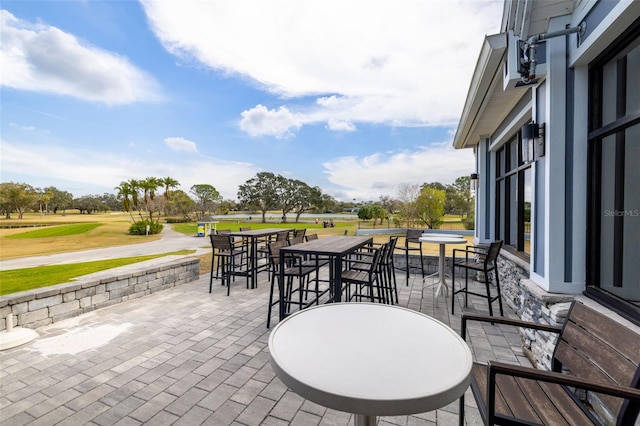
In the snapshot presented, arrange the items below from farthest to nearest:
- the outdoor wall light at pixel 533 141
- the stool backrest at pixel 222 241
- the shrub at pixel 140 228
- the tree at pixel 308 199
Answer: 1. the tree at pixel 308 199
2. the shrub at pixel 140 228
3. the stool backrest at pixel 222 241
4. the outdoor wall light at pixel 533 141

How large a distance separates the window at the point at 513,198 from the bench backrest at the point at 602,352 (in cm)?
250

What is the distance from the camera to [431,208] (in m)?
17.0

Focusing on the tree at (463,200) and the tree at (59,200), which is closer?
the tree at (59,200)

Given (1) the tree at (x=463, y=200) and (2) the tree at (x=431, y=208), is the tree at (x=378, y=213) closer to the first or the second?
(2) the tree at (x=431, y=208)

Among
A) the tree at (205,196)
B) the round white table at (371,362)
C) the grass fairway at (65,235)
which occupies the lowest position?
the grass fairway at (65,235)

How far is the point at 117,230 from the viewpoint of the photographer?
20.8 m

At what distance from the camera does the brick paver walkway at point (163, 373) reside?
5.55 ft

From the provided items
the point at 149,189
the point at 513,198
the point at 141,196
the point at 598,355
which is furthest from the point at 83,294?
the point at 149,189

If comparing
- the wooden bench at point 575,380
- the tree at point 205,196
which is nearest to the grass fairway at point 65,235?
the tree at point 205,196

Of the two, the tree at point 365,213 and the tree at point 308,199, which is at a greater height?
the tree at point 308,199

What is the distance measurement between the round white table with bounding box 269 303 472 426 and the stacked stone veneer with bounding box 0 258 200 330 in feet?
10.6

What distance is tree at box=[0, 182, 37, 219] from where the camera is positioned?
36.5ft

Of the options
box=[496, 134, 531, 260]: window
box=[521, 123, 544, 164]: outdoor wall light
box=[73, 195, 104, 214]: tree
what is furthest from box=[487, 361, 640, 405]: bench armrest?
box=[73, 195, 104, 214]: tree

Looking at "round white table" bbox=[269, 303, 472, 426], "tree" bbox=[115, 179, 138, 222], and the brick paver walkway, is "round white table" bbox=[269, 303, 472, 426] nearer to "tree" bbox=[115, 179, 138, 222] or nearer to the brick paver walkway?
the brick paver walkway
